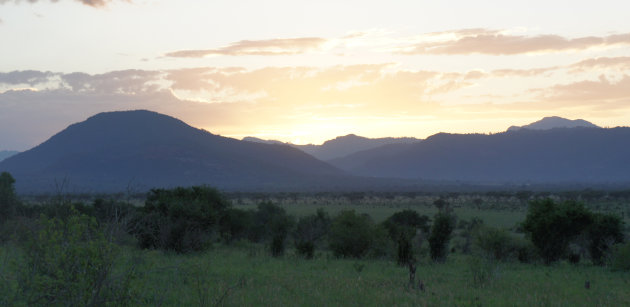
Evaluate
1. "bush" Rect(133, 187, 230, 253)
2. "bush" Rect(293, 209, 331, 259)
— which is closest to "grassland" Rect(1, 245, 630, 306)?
"bush" Rect(133, 187, 230, 253)

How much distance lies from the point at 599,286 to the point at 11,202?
121ft

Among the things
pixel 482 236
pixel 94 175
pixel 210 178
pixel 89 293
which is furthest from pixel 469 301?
pixel 94 175

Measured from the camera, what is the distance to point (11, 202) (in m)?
38.7

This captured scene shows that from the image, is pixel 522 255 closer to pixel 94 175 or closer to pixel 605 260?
pixel 605 260

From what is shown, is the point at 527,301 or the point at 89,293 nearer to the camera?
the point at 89,293

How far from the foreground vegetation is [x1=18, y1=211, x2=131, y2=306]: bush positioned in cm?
3

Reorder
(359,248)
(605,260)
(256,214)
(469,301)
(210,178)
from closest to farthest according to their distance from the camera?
(469,301), (605,260), (359,248), (256,214), (210,178)


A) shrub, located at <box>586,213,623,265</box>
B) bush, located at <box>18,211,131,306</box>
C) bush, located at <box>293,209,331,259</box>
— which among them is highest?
bush, located at <box>18,211,131,306</box>

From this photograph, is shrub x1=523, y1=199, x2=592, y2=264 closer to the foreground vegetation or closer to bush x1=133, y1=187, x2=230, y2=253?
the foreground vegetation

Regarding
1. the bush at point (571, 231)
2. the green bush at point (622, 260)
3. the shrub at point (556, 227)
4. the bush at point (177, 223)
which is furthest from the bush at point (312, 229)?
the green bush at point (622, 260)

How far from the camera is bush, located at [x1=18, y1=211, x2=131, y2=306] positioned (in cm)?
876

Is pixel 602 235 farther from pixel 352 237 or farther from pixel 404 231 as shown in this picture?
pixel 352 237

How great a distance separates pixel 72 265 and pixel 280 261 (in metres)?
15.4

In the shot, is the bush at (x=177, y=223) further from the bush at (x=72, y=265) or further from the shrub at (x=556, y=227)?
the shrub at (x=556, y=227)
